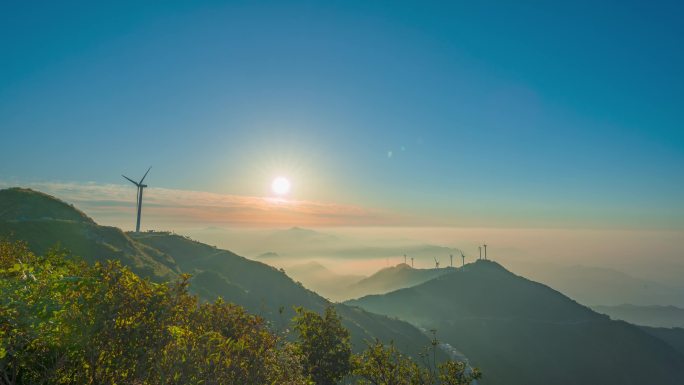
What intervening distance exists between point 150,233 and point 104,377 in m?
165

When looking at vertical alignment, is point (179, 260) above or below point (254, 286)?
above

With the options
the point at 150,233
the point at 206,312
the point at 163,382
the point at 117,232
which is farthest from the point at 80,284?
the point at 150,233

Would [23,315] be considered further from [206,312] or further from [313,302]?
[313,302]

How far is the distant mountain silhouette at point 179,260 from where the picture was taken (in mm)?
102513

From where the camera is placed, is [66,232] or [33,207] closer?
[66,232]

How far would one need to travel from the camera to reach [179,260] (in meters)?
150

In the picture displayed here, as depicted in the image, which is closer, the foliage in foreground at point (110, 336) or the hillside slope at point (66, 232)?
the foliage in foreground at point (110, 336)

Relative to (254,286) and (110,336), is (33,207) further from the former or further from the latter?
(110,336)

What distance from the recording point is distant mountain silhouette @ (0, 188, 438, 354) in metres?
103

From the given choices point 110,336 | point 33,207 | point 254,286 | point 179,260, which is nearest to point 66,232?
point 33,207

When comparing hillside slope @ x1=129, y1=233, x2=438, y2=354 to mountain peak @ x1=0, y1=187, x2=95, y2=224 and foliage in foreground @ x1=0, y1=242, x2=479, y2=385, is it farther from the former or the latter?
foliage in foreground @ x1=0, y1=242, x2=479, y2=385

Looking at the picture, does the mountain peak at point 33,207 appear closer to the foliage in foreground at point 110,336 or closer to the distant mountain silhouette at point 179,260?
the distant mountain silhouette at point 179,260

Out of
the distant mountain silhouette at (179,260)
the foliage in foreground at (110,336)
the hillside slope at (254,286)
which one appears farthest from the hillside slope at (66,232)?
the foliage in foreground at (110,336)

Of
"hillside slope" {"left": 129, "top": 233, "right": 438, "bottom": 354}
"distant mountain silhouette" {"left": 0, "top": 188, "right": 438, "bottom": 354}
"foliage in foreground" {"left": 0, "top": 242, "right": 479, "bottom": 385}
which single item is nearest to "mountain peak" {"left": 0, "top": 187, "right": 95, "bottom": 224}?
"distant mountain silhouette" {"left": 0, "top": 188, "right": 438, "bottom": 354}
